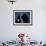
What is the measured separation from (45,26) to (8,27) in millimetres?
1406

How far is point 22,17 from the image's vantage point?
5.00 metres

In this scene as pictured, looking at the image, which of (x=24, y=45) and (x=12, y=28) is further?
(x=12, y=28)

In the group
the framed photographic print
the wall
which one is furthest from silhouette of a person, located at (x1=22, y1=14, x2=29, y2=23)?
the wall

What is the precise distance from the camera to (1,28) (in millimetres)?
4996

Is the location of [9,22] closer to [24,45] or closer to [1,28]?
[1,28]

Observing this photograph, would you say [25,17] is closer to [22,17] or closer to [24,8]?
[22,17]

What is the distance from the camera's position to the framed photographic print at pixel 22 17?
16.3ft

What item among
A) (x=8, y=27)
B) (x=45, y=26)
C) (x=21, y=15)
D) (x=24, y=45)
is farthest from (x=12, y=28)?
(x=24, y=45)

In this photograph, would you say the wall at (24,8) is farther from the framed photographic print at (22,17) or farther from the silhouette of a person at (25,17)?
the silhouette of a person at (25,17)

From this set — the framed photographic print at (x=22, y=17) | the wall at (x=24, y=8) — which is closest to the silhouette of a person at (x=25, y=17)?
the framed photographic print at (x=22, y=17)

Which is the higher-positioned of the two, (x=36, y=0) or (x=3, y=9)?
(x=36, y=0)

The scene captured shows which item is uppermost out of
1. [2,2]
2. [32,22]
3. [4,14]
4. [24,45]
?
[2,2]

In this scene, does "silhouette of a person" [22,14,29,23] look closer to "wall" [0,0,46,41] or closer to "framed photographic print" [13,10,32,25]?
"framed photographic print" [13,10,32,25]

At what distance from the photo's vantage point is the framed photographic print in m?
4.97
